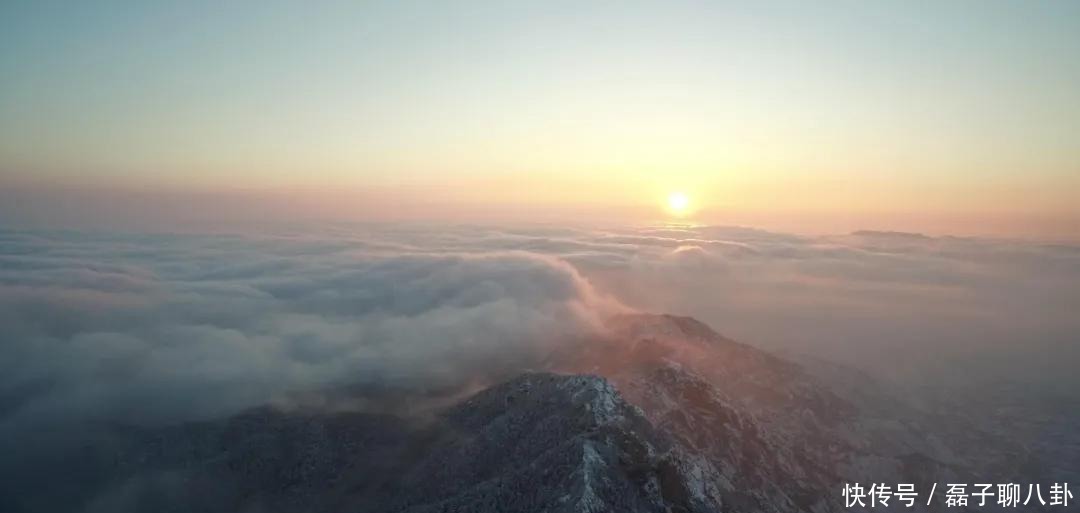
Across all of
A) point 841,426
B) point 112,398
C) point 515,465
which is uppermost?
point 515,465

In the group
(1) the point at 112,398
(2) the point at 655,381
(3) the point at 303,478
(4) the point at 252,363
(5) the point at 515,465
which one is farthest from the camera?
(4) the point at 252,363

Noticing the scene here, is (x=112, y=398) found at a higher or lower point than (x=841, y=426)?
higher

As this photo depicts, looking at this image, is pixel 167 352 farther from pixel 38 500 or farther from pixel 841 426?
pixel 841 426

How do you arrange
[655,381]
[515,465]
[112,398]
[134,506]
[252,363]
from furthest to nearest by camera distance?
[252,363] < [112,398] < [655,381] < [134,506] < [515,465]

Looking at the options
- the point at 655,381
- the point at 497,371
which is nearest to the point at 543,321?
the point at 497,371

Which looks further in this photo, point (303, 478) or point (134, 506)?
point (303, 478)

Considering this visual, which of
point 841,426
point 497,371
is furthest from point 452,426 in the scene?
point 841,426
